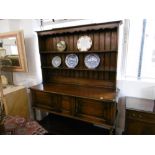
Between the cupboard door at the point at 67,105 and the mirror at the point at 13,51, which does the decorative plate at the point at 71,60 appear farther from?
the mirror at the point at 13,51

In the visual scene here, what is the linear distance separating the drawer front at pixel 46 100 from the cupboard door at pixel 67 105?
3.4 inches

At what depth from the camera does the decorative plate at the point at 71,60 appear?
212 cm

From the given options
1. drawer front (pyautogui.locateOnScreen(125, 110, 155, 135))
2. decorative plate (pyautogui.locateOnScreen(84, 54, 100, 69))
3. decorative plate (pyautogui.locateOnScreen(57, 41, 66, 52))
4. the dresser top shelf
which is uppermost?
decorative plate (pyautogui.locateOnScreen(57, 41, 66, 52))

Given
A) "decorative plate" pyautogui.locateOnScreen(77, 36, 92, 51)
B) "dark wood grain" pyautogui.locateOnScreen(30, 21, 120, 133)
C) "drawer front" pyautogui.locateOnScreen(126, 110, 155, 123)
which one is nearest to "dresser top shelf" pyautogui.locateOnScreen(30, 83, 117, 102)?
"dark wood grain" pyautogui.locateOnScreen(30, 21, 120, 133)

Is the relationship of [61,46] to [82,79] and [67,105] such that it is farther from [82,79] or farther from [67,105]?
[67,105]

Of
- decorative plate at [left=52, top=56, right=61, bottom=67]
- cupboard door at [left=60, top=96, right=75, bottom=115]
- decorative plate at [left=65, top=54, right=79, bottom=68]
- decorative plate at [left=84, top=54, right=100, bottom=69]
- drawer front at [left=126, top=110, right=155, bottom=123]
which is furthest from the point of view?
decorative plate at [left=52, top=56, right=61, bottom=67]

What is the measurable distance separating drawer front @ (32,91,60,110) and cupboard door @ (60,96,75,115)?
3.4 inches

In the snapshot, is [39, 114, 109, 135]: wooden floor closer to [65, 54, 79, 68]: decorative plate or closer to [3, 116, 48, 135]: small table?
[3, 116, 48, 135]: small table

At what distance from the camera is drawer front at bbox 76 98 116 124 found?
1623mm

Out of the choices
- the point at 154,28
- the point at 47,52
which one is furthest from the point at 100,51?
the point at 47,52
